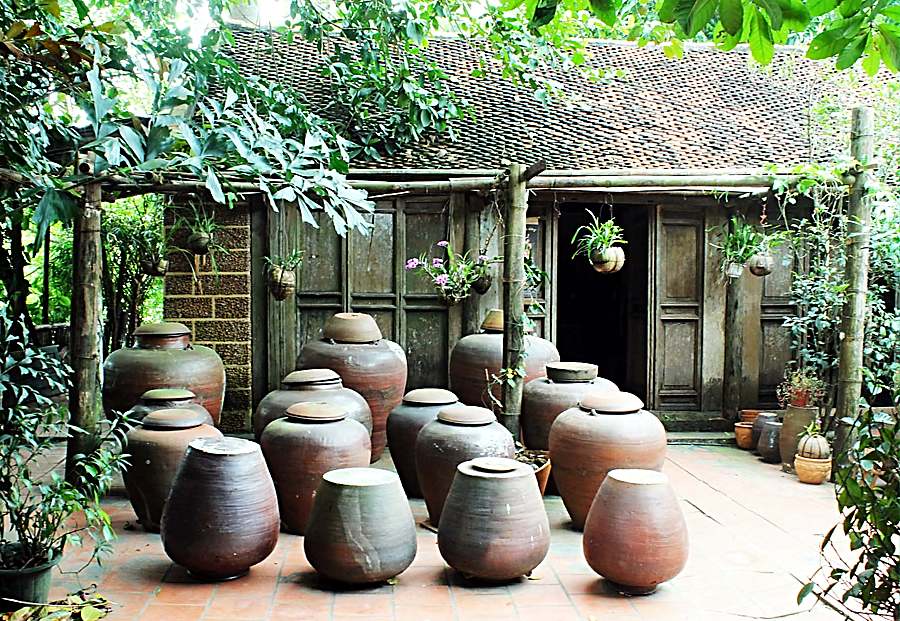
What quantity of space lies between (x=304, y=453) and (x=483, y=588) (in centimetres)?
Result: 129

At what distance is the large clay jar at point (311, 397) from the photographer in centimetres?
521

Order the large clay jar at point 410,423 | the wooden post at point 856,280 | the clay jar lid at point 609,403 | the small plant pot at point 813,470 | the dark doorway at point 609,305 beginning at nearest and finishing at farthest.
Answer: the clay jar lid at point 609,403 → the large clay jar at point 410,423 → the wooden post at point 856,280 → the small plant pot at point 813,470 → the dark doorway at point 609,305

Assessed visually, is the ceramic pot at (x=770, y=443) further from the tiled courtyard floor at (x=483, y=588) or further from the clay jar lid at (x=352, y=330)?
the clay jar lid at (x=352, y=330)

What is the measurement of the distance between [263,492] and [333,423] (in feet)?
2.63

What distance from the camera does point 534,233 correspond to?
24.4ft

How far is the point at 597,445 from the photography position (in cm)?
468

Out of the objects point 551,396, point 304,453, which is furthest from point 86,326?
point 551,396

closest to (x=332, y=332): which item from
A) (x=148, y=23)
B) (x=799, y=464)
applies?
(x=148, y=23)

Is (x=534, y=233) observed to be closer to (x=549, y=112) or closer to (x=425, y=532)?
(x=549, y=112)

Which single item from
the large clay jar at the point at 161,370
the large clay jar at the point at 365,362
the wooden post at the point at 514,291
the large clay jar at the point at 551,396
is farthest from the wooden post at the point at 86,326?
the large clay jar at the point at 551,396

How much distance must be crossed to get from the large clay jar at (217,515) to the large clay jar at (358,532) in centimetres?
28

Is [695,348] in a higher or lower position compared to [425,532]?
higher

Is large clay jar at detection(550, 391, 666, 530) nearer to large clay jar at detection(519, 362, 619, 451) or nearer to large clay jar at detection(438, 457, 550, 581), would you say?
large clay jar at detection(519, 362, 619, 451)

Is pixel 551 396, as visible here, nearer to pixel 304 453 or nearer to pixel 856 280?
pixel 304 453
